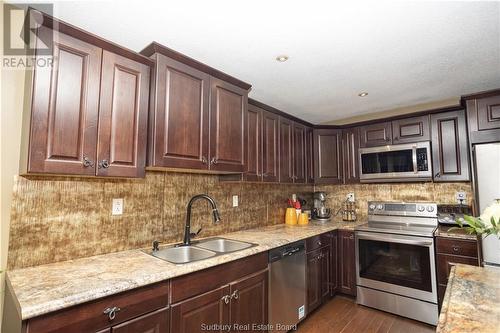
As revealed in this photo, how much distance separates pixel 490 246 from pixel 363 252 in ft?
3.67

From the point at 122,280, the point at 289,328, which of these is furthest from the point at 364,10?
the point at 289,328

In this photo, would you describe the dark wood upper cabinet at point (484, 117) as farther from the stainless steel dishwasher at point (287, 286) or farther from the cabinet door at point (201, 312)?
the cabinet door at point (201, 312)

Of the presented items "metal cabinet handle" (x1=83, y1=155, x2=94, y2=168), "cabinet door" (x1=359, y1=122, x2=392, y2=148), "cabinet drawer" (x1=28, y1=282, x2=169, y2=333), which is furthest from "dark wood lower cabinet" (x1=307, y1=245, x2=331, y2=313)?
"metal cabinet handle" (x1=83, y1=155, x2=94, y2=168)

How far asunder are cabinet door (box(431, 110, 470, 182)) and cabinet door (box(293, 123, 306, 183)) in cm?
146

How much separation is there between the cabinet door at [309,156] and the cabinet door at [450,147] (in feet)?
4.55

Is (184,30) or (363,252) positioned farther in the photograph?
(363,252)

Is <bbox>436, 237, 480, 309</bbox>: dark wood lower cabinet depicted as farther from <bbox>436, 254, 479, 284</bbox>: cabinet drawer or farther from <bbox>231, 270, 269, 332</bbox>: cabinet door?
<bbox>231, 270, 269, 332</bbox>: cabinet door

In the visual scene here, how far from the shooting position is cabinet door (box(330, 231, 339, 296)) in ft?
10.1

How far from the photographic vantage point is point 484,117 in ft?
→ 8.21

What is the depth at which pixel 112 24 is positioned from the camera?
1619 mm

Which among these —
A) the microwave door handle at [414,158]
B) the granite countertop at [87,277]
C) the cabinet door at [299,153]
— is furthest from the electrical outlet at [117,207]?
the microwave door handle at [414,158]

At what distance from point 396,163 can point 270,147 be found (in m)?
1.60

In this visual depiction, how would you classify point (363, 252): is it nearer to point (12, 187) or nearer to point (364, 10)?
point (364, 10)

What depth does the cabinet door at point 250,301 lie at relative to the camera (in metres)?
1.82
